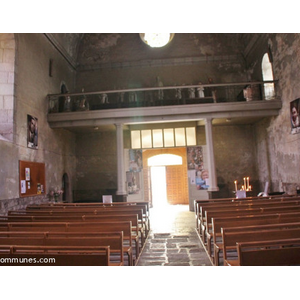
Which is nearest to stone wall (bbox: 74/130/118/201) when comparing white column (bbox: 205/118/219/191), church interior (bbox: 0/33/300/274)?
church interior (bbox: 0/33/300/274)

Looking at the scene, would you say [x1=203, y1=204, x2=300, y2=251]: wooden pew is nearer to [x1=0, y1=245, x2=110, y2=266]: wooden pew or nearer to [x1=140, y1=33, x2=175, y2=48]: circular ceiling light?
[x1=0, y1=245, x2=110, y2=266]: wooden pew

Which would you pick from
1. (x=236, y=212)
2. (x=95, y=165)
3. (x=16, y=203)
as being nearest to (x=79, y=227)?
(x=236, y=212)

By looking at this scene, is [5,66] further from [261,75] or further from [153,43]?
[261,75]

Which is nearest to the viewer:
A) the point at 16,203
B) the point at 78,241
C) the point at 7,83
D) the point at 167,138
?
the point at 78,241

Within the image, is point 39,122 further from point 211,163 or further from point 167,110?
point 211,163

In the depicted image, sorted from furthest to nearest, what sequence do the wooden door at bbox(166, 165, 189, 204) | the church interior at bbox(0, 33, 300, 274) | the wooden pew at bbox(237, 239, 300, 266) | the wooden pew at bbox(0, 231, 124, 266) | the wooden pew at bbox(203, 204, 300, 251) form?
the wooden door at bbox(166, 165, 189, 204) < the church interior at bbox(0, 33, 300, 274) < the wooden pew at bbox(203, 204, 300, 251) < the wooden pew at bbox(0, 231, 124, 266) < the wooden pew at bbox(237, 239, 300, 266)

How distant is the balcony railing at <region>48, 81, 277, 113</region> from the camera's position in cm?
1196

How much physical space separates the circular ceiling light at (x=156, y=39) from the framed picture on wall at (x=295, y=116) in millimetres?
8236

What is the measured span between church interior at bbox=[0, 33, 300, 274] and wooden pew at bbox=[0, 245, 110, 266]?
1486 mm

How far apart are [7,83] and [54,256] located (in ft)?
25.4

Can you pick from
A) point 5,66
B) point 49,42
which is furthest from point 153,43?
point 5,66

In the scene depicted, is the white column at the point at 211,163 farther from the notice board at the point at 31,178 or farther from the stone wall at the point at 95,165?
the notice board at the point at 31,178

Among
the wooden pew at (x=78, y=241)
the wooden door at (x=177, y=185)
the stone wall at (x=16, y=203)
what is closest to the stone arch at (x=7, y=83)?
the stone wall at (x=16, y=203)

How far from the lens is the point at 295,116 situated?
939cm
